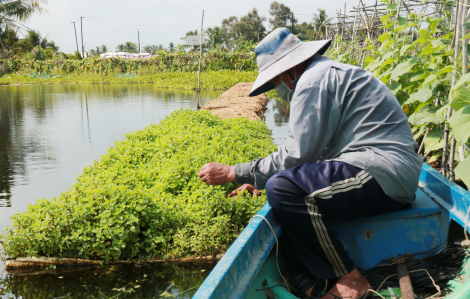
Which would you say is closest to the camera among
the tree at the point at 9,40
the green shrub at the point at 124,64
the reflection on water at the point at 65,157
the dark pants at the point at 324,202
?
the dark pants at the point at 324,202

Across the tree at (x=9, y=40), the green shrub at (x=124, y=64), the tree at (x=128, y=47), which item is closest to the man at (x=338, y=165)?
the green shrub at (x=124, y=64)

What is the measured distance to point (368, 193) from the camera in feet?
6.49

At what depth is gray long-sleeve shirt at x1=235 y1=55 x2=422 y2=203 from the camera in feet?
6.44

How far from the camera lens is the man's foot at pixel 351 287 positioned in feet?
6.47

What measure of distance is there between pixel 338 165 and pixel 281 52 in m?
0.70

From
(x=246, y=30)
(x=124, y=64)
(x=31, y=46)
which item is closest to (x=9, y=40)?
(x=31, y=46)

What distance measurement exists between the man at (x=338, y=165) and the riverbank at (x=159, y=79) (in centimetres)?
1954

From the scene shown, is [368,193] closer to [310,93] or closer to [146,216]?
[310,93]

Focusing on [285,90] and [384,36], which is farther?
[384,36]

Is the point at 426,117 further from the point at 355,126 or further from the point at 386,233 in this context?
the point at 355,126

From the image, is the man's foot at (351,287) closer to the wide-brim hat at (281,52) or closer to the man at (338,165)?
the man at (338,165)

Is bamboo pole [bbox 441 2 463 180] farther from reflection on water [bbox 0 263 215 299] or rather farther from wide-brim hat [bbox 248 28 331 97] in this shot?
reflection on water [bbox 0 263 215 299]

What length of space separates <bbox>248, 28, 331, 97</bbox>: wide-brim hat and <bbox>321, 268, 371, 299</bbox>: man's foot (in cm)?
107

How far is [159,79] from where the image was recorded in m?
26.5
